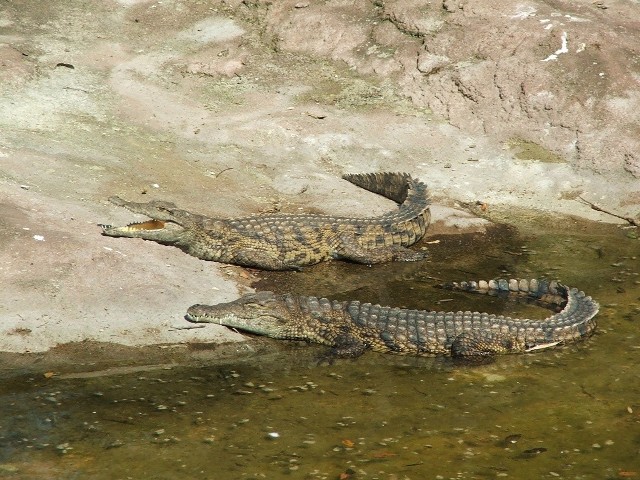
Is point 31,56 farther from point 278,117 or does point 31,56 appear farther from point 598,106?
point 598,106

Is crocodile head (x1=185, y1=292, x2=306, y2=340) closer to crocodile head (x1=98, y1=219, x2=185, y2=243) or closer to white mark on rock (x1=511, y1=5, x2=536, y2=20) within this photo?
crocodile head (x1=98, y1=219, x2=185, y2=243)

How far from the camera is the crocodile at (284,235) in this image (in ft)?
29.1

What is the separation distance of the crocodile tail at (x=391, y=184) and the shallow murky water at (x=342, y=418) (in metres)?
2.84

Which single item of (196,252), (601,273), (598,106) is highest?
(598,106)

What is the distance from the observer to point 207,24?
1318 centimetres

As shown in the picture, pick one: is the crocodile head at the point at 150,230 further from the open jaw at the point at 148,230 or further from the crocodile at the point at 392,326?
the crocodile at the point at 392,326

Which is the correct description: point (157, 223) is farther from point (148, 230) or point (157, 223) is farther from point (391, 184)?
point (391, 184)

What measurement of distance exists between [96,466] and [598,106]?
26.0ft

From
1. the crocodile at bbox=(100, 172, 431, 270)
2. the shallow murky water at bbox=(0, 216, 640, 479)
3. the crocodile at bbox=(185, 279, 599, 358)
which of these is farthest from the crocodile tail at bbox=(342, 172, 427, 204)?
the shallow murky water at bbox=(0, 216, 640, 479)

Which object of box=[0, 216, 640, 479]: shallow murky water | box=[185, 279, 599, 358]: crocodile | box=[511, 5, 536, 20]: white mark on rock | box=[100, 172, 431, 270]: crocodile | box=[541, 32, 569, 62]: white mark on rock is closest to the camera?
box=[0, 216, 640, 479]: shallow murky water

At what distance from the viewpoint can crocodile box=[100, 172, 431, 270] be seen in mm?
8875

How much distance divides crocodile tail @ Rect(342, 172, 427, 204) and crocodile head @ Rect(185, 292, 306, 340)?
2.86 m

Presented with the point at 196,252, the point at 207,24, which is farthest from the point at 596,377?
the point at 207,24

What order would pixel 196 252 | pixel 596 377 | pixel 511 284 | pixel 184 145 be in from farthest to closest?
1. pixel 184 145
2. pixel 196 252
3. pixel 511 284
4. pixel 596 377
